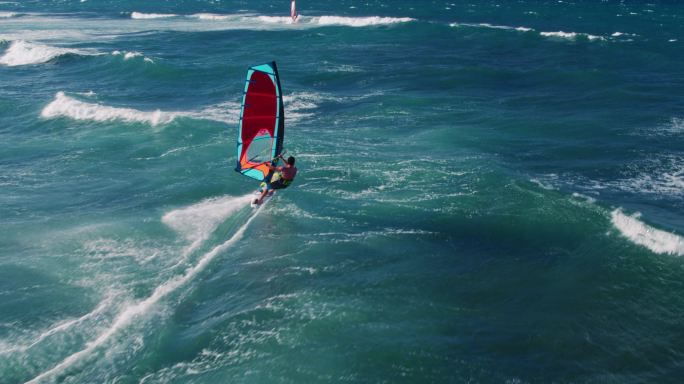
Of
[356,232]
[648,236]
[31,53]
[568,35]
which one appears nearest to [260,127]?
[356,232]

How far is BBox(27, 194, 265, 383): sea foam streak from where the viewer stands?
38.9 feet

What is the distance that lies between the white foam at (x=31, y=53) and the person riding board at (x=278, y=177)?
1388 inches

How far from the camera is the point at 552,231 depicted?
1727 centimetres

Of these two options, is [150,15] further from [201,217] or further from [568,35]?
[201,217]

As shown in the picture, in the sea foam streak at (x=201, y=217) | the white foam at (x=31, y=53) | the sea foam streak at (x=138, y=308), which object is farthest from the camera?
the white foam at (x=31, y=53)

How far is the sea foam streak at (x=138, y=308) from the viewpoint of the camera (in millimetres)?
11852

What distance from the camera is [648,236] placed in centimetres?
1661

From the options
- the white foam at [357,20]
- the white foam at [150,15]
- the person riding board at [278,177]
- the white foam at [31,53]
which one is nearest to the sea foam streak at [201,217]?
the person riding board at [278,177]

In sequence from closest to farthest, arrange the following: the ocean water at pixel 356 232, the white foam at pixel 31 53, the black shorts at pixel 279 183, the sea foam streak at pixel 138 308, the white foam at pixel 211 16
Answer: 1. the sea foam streak at pixel 138 308
2. the ocean water at pixel 356 232
3. the black shorts at pixel 279 183
4. the white foam at pixel 31 53
5. the white foam at pixel 211 16

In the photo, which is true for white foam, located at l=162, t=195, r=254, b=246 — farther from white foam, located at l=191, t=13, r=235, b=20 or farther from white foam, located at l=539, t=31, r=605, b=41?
white foam, located at l=191, t=13, r=235, b=20

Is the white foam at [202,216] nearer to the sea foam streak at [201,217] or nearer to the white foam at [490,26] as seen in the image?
the sea foam streak at [201,217]

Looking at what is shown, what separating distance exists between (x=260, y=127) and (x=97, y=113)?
15411mm

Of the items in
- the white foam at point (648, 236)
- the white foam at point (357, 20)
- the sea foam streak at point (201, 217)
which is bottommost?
the sea foam streak at point (201, 217)

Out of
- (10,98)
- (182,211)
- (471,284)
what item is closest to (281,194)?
(182,211)
